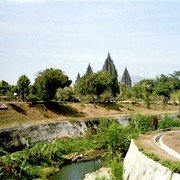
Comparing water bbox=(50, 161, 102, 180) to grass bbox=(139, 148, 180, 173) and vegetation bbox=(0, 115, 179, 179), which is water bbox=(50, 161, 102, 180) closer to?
vegetation bbox=(0, 115, 179, 179)

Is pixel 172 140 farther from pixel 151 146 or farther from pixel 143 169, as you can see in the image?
pixel 143 169

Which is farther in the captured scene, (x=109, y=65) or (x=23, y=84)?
(x=109, y=65)

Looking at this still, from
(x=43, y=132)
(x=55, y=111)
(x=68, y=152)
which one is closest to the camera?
(x=68, y=152)

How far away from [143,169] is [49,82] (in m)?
41.7

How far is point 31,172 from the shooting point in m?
40.0

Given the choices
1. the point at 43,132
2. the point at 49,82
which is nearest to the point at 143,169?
the point at 43,132

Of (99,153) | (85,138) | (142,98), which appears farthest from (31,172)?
(142,98)

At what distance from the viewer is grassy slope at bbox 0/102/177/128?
61.5 metres

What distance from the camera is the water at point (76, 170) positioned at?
4178 cm

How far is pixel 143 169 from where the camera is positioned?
30359 mm

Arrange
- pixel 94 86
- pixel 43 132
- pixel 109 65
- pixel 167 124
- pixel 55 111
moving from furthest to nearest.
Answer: pixel 109 65 < pixel 94 86 < pixel 55 111 < pixel 167 124 < pixel 43 132

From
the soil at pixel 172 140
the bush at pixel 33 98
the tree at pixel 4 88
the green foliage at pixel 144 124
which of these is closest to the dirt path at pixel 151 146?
the soil at pixel 172 140

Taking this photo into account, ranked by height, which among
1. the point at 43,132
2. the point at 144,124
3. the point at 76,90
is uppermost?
the point at 76,90

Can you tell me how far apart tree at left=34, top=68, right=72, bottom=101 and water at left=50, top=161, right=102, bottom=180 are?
23.8 m
